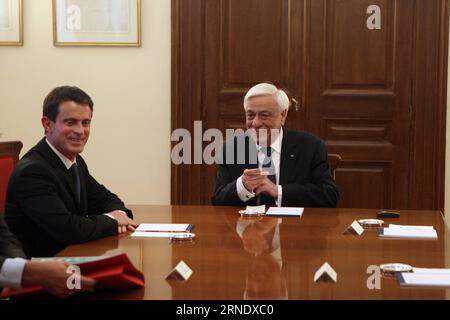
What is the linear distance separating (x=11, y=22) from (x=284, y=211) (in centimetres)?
310

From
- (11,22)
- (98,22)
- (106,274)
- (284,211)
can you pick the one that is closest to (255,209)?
(284,211)

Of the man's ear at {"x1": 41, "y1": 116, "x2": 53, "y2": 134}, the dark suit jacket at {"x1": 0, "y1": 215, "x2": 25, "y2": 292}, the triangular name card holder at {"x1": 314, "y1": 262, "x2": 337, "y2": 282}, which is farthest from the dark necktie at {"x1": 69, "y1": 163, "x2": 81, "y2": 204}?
the triangular name card holder at {"x1": 314, "y1": 262, "x2": 337, "y2": 282}

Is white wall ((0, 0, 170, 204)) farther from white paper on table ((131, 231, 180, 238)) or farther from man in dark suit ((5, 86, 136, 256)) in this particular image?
white paper on table ((131, 231, 180, 238))

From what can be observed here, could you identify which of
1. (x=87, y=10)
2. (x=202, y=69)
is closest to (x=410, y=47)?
(x=202, y=69)

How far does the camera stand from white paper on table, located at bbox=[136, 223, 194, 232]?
10.2 feet

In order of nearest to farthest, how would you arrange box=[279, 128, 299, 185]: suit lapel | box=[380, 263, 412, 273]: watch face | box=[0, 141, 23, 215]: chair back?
box=[380, 263, 412, 273]: watch face
box=[0, 141, 23, 215]: chair back
box=[279, 128, 299, 185]: suit lapel

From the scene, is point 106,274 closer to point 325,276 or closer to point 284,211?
point 325,276

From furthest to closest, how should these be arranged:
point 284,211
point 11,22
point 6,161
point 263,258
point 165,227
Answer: point 11,22 < point 6,161 < point 284,211 < point 165,227 < point 263,258

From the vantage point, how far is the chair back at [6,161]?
392cm

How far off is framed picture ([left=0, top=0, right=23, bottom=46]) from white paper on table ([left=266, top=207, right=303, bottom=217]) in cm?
294

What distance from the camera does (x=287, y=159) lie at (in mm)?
4066

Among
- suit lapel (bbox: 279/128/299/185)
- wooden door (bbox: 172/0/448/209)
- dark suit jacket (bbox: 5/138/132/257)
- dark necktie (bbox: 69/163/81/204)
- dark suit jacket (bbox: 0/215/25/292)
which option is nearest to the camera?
dark suit jacket (bbox: 0/215/25/292)

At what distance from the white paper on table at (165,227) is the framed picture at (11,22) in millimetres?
2988

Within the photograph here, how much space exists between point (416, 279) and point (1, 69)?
4.32 m
